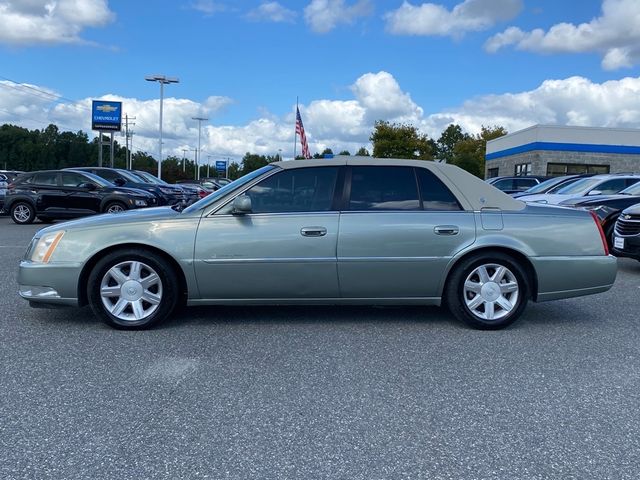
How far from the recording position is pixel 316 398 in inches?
145

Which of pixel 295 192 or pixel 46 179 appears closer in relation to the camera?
pixel 295 192

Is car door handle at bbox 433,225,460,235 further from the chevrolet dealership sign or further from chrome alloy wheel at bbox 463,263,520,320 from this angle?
the chevrolet dealership sign

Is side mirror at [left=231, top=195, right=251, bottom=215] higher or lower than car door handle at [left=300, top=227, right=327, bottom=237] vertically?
higher

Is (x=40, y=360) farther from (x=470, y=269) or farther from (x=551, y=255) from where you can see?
(x=551, y=255)

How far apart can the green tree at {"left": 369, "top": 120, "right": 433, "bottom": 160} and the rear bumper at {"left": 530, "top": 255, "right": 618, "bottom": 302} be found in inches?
1954

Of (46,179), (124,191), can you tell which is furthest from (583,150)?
(46,179)

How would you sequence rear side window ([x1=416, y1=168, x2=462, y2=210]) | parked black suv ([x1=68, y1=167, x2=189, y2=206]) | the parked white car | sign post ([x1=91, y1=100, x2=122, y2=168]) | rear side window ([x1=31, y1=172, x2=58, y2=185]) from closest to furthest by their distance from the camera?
rear side window ([x1=416, y1=168, x2=462, y2=210]) < the parked white car < rear side window ([x1=31, y1=172, x2=58, y2=185]) < parked black suv ([x1=68, y1=167, x2=189, y2=206]) < sign post ([x1=91, y1=100, x2=122, y2=168])

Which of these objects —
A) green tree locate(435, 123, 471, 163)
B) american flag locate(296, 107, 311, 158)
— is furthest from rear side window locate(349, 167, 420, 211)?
green tree locate(435, 123, 471, 163)

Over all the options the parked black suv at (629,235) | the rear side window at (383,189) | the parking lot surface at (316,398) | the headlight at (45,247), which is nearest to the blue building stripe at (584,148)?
the parked black suv at (629,235)

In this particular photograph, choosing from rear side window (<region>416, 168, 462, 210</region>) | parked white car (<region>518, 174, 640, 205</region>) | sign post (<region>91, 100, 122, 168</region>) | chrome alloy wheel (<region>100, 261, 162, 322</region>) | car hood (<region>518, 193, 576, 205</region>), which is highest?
sign post (<region>91, 100, 122, 168</region>)

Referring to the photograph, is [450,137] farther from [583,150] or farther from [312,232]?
[312,232]

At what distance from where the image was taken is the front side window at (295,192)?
527cm

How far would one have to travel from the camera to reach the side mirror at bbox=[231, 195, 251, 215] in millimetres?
5027

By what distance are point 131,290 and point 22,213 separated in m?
13.5
